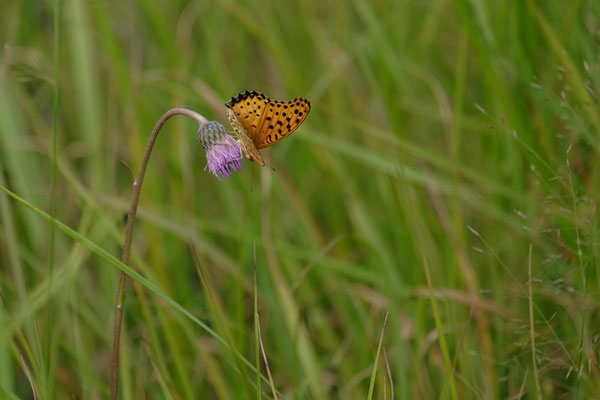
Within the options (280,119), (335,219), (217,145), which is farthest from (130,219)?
(335,219)

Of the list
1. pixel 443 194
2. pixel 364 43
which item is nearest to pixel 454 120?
pixel 443 194

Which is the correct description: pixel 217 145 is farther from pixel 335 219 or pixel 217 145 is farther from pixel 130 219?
pixel 335 219

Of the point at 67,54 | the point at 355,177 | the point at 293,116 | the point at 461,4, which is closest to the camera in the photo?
the point at 293,116

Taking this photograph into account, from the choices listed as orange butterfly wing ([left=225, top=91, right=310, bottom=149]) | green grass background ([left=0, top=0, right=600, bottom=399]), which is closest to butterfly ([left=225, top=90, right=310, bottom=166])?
orange butterfly wing ([left=225, top=91, right=310, bottom=149])

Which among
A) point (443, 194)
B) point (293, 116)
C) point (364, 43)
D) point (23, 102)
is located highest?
point (23, 102)

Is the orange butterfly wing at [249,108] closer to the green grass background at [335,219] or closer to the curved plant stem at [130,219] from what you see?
the curved plant stem at [130,219]

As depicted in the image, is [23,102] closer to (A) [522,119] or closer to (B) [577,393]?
(A) [522,119]
